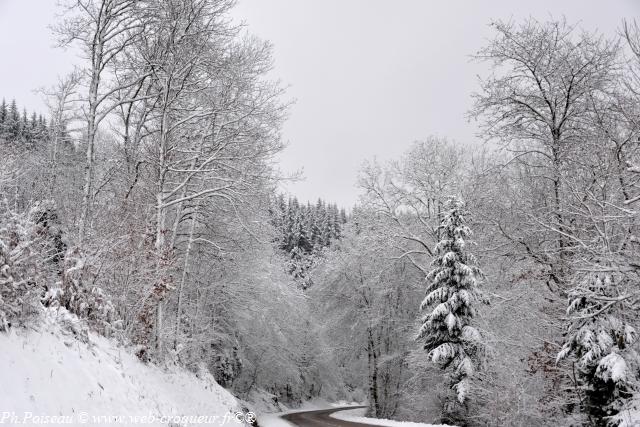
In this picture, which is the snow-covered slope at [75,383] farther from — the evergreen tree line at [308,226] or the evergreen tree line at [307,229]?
the evergreen tree line at [308,226]

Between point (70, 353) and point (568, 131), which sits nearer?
point (70, 353)

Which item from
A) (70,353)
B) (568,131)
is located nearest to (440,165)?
(568,131)

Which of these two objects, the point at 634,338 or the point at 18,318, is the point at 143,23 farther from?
the point at 634,338

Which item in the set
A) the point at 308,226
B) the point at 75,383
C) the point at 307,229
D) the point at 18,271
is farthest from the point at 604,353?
the point at 308,226

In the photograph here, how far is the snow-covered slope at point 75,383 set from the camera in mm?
5242

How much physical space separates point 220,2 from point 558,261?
451 inches

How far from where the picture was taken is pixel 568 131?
47.2ft

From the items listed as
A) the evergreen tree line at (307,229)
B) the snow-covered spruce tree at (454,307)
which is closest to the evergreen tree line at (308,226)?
the evergreen tree line at (307,229)

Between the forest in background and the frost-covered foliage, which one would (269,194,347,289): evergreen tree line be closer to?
the forest in background

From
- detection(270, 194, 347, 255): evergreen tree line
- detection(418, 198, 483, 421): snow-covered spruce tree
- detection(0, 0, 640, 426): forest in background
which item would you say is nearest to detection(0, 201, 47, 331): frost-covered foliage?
detection(0, 0, 640, 426): forest in background

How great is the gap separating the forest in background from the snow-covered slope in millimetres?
588

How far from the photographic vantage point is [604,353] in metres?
9.65

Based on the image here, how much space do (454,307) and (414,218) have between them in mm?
8934

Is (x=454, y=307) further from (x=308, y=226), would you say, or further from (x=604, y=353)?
(x=308, y=226)
